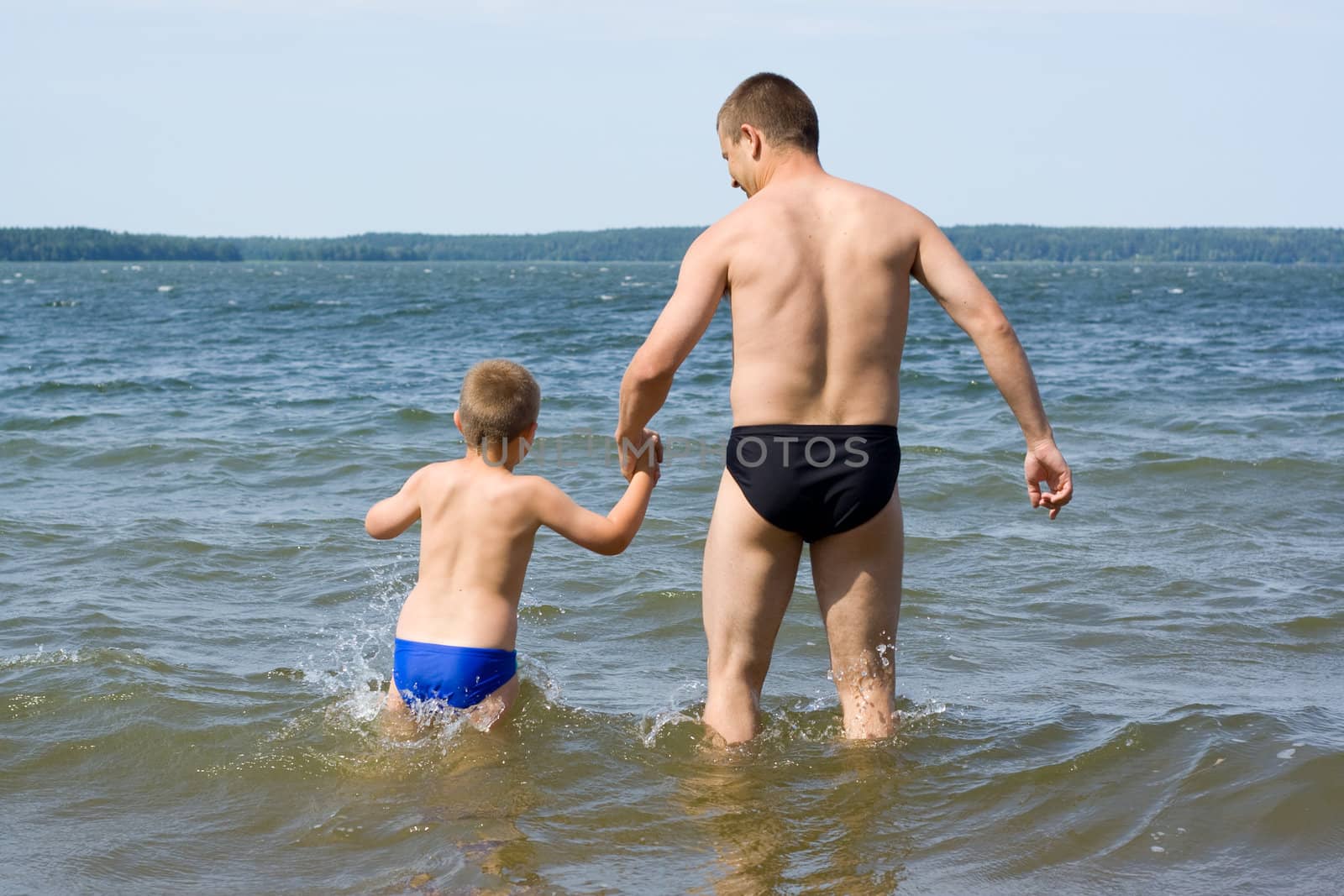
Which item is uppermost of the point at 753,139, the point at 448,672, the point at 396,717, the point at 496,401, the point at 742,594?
the point at 753,139

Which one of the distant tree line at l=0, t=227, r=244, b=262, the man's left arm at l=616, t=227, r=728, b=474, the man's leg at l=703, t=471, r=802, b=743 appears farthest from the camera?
the distant tree line at l=0, t=227, r=244, b=262

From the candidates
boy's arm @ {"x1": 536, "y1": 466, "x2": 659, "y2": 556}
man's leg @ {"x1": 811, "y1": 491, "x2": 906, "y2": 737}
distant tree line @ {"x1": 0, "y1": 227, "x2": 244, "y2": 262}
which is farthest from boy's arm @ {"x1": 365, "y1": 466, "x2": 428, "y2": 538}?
distant tree line @ {"x1": 0, "y1": 227, "x2": 244, "y2": 262}

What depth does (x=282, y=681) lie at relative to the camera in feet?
16.8

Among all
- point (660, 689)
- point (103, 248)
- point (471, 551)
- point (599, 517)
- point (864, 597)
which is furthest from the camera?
point (103, 248)

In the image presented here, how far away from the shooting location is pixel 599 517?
12.8 feet

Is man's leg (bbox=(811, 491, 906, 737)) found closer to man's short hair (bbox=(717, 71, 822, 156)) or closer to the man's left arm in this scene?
the man's left arm

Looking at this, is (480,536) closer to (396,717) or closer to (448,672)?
(448,672)

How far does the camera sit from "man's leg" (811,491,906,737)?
3.60m

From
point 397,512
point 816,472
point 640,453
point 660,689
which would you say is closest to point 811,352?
point 816,472

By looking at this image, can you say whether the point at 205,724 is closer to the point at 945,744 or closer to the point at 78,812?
the point at 78,812

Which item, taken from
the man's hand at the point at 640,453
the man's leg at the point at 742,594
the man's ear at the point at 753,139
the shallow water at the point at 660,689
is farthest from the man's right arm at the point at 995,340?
the shallow water at the point at 660,689

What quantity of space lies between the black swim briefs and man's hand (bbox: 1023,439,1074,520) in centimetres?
37

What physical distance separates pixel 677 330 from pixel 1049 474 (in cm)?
109

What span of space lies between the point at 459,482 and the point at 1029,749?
6.68ft
